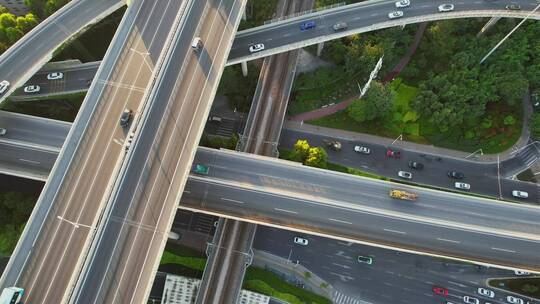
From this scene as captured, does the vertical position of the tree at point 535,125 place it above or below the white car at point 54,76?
above

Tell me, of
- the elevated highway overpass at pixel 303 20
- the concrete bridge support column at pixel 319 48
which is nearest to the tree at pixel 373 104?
the elevated highway overpass at pixel 303 20

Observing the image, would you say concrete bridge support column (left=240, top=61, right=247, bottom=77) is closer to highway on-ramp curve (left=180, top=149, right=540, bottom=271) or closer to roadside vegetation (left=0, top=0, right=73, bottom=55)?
highway on-ramp curve (left=180, top=149, right=540, bottom=271)

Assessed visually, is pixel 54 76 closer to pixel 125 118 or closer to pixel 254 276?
pixel 125 118

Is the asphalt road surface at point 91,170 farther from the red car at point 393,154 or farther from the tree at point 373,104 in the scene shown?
the red car at point 393,154

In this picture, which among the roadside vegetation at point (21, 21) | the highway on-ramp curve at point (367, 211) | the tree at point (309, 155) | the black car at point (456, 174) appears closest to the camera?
the highway on-ramp curve at point (367, 211)

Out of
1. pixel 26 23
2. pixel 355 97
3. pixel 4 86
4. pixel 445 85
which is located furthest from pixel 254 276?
pixel 26 23

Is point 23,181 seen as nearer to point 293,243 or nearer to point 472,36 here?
point 293,243

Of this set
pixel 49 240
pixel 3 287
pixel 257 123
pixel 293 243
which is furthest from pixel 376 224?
pixel 3 287
